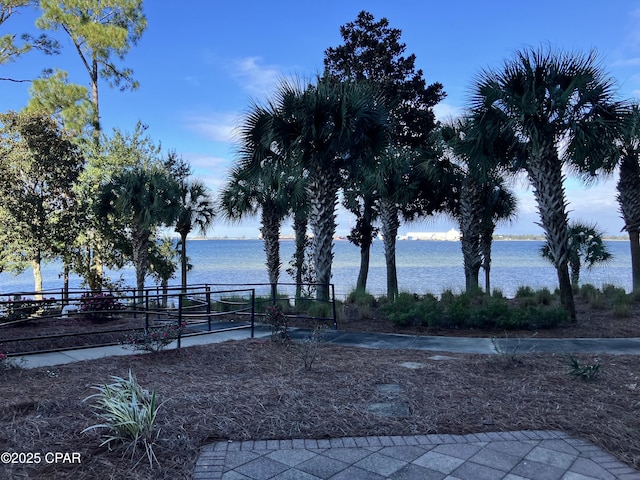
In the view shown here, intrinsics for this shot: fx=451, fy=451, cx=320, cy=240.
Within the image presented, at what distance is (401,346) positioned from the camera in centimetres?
769

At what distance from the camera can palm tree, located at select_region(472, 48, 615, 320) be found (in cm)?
975

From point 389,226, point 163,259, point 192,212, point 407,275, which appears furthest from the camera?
point 407,275

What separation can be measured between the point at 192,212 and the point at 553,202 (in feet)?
50.9

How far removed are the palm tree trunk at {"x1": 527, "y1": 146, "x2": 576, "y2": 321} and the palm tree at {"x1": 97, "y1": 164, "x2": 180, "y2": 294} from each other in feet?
40.6

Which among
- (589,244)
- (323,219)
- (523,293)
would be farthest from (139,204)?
(589,244)

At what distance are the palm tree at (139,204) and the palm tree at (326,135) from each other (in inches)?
274

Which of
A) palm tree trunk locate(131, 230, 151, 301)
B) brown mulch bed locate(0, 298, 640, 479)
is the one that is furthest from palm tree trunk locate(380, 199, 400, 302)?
brown mulch bed locate(0, 298, 640, 479)

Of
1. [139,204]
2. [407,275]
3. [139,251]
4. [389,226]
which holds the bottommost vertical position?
[407,275]

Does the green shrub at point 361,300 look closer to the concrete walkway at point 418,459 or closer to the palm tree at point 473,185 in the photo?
the palm tree at point 473,185

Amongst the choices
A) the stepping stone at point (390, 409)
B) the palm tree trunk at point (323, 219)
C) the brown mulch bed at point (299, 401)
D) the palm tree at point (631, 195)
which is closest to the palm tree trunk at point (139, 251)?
the palm tree trunk at point (323, 219)

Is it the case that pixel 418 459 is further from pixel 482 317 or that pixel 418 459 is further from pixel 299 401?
pixel 482 317

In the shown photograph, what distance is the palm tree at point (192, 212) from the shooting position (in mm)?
20500

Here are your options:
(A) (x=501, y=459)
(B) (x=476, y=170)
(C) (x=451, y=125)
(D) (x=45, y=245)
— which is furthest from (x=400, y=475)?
(D) (x=45, y=245)

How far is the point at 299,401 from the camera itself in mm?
4336
